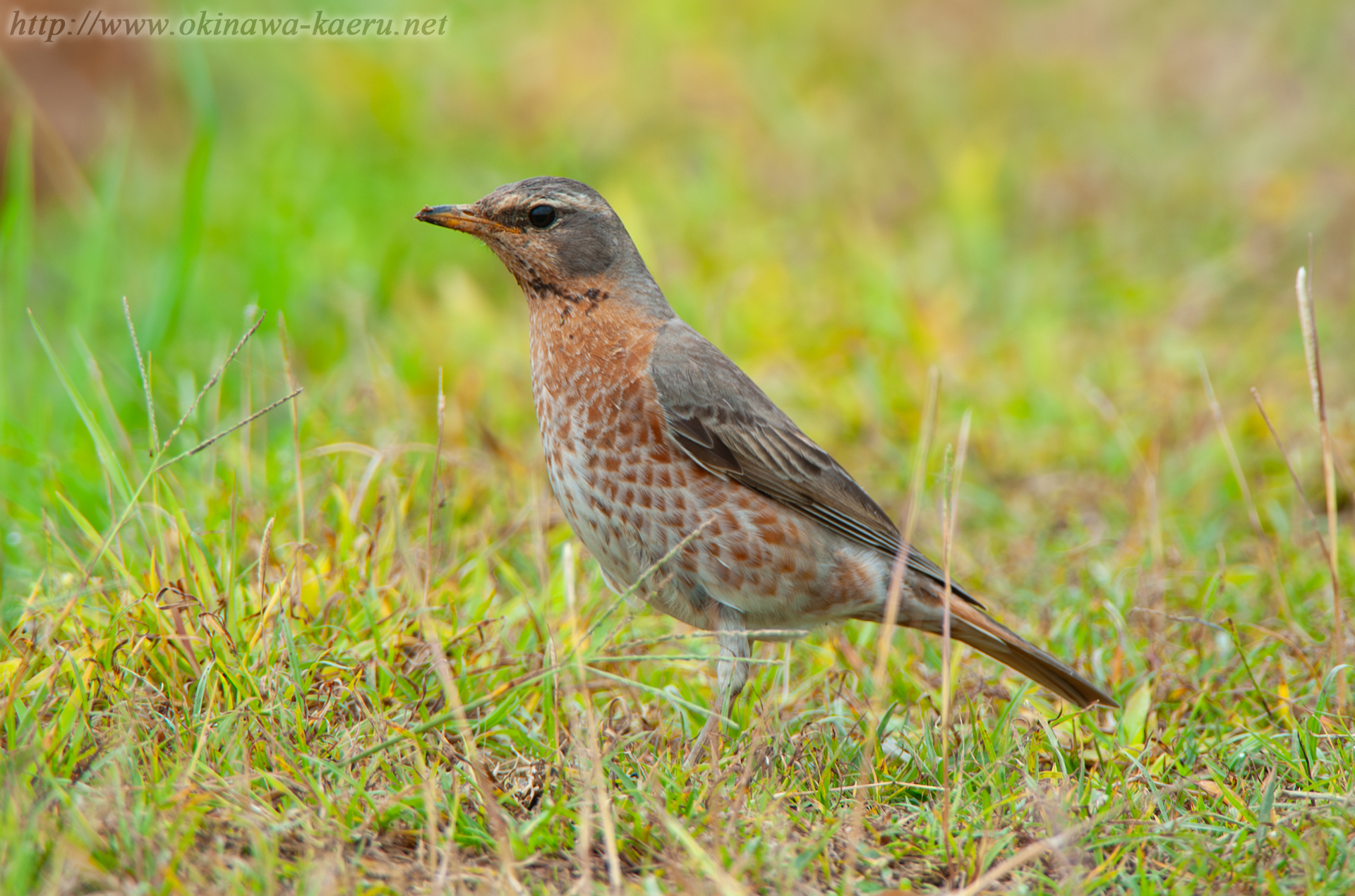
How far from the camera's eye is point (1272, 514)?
5586mm

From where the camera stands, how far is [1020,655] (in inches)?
168

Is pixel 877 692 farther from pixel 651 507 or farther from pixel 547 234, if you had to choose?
pixel 547 234

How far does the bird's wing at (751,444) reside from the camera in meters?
4.34

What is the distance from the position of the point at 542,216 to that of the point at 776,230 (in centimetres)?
414

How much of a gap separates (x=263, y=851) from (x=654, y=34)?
30.6ft

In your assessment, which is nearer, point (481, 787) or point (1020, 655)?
point (481, 787)

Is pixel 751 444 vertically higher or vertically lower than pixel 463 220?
lower

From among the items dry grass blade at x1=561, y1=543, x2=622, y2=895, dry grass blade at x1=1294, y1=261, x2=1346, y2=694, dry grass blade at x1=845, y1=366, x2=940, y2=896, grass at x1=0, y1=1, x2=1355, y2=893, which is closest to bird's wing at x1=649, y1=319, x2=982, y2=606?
dry grass blade at x1=845, y1=366, x2=940, y2=896

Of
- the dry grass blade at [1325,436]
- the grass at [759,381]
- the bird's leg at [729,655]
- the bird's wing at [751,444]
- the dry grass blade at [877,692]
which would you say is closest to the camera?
Result: the dry grass blade at [877,692]

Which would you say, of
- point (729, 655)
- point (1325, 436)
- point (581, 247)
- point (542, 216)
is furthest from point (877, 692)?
point (542, 216)

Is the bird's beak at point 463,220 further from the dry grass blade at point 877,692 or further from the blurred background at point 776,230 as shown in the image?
the dry grass blade at point 877,692

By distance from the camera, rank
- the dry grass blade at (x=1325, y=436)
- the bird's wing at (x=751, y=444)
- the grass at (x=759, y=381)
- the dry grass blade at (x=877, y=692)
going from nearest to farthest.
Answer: the dry grass blade at (x=877, y=692), the grass at (x=759, y=381), the dry grass blade at (x=1325, y=436), the bird's wing at (x=751, y=444)

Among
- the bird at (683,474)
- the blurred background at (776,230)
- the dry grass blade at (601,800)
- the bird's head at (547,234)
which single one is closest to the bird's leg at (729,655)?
the bird at (683,474)

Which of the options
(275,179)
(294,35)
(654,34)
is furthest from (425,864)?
(294,35)
